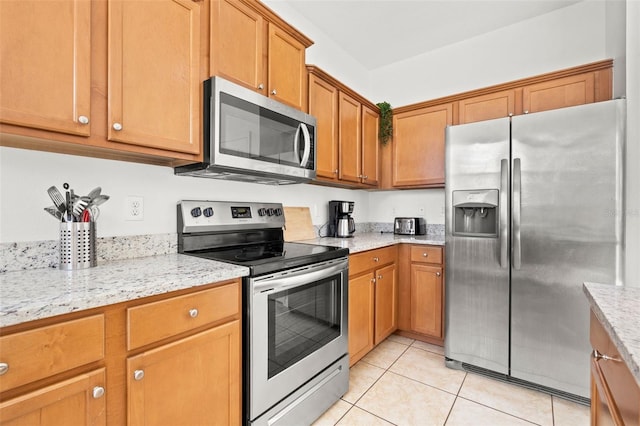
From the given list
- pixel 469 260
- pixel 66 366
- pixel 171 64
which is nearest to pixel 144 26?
pixel 171 64

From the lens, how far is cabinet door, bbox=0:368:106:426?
0.72m

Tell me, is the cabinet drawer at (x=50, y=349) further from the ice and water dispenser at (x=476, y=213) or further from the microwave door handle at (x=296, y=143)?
the ice and water dispenser at (x=476, y=213)

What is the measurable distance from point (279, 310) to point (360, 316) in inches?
36.1

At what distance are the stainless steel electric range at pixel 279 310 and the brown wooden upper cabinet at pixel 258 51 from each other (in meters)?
0.76

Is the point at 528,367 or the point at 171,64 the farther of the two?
the point at 528,367

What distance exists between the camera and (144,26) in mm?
1223

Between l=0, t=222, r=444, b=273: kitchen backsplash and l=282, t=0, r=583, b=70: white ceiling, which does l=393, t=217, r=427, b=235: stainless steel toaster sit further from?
l=0, t=222, r=444, b=273: kitchen backsplash


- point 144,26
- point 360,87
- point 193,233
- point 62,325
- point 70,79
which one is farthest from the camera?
point 360,87

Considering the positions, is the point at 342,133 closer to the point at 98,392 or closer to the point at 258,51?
the point at 258,51

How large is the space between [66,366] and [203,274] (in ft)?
1.46

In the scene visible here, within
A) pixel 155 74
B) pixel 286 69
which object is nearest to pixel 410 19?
pixel 286 69

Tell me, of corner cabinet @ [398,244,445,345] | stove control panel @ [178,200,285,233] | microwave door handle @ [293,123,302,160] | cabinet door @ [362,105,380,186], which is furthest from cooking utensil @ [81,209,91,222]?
corner cabinet @ [398,244,445,345]

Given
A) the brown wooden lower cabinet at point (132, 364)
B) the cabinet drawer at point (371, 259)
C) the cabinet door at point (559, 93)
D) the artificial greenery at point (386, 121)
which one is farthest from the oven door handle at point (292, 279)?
the cabinet door at point (559, 93)

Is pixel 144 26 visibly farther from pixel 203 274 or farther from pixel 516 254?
pixel 516 254
